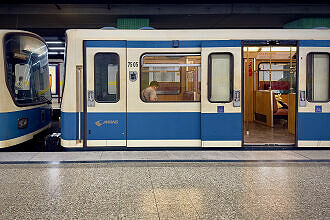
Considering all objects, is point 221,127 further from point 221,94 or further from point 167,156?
point 167,156

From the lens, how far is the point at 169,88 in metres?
8.46

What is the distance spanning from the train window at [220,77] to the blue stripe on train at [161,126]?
1.38 feet

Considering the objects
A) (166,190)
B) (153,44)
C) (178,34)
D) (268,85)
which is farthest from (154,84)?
(268,85)

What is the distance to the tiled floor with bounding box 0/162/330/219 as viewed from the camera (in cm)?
465

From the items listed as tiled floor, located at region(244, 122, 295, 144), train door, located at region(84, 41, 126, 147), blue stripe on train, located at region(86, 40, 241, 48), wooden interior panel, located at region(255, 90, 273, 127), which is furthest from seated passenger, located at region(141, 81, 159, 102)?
wooden interior panel, located at region(255, 90, 273, 127)

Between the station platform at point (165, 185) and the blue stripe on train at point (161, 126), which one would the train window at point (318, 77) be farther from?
the blue stripe on train at point (161, 126)

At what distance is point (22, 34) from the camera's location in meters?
8.82

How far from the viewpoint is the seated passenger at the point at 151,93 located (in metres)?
8.45

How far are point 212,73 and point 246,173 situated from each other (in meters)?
2.69

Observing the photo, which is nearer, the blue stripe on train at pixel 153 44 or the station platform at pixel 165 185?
the station platform at pixel 165 185

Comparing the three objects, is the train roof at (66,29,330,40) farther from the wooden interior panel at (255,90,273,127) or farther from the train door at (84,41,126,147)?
the wooden interior panel at (255,90,273,127)

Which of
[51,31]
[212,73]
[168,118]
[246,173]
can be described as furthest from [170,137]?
[51,31]

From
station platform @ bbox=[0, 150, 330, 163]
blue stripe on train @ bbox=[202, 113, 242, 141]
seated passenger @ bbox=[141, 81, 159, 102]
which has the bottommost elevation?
station platform @ bbox=[0, 150, 330, 163]

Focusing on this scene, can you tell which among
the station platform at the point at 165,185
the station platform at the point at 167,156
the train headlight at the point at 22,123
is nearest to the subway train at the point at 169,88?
the station platform at the point at 167,156
